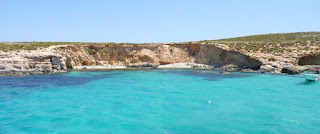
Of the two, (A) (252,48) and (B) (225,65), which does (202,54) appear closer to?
(B) (225,65)

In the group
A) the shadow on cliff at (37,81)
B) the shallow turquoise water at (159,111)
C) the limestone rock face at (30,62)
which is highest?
the limestone rock face at (30,62)

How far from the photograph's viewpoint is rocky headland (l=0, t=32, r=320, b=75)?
37938mm

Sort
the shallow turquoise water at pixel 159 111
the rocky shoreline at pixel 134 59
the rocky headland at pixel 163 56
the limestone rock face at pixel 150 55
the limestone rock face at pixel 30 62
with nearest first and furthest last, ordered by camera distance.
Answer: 1. the shallow turquoise water at pixel 159 111
2. the limestone rock face at pixel 30 62
3. the rocky shoreline at pixel 134 59
4. the rocky headland at pixel 163 56
5. the limestone rock face at pixel 150 55

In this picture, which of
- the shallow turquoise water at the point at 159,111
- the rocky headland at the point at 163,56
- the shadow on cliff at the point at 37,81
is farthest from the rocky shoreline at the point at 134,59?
the shallow turquoise water at the point at 159,111

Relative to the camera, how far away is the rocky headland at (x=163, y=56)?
37.9 m

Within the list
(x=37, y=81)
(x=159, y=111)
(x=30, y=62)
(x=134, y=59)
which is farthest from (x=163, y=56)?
(x=159, y=111)

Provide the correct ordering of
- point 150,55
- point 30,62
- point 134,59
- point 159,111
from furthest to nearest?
1. point 150,55
2. point 134,59
3. point 30,62
4. point 159,111

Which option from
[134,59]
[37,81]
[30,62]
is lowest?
[37,81]

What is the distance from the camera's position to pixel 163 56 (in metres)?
55.0

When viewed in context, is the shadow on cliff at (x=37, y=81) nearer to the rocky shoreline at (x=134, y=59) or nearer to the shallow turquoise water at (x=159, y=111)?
the shallow turquoise water at (x=159, y=111)

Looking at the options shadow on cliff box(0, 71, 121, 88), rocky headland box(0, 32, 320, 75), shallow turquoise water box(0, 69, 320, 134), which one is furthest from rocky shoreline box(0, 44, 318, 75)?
shallow turquoise water box(0, 69, 320, 134)

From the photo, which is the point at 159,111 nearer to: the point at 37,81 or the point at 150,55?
the point at 37,81

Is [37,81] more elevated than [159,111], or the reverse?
[37,81]

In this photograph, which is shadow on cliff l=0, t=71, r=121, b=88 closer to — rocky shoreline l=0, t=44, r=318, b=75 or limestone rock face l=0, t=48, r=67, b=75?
limestone rock face l=0, t=48, r=67, b=75
